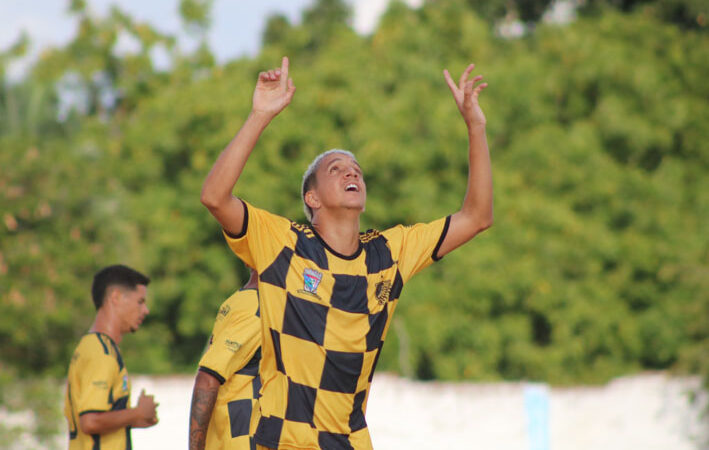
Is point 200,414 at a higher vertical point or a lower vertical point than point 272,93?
lower

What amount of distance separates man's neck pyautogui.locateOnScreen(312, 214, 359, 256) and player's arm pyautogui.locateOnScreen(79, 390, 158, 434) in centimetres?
164

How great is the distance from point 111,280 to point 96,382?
2.20 ft

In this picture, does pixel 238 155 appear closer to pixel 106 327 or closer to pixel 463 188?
pixel 106 327

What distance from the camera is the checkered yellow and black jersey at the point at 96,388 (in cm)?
462

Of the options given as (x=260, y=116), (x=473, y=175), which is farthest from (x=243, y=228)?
(x=473, y=175)

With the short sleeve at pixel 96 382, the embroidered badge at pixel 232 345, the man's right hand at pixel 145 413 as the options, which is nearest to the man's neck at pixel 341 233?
the embroidered badge at pixel 232 345

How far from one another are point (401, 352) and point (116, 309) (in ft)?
37.8

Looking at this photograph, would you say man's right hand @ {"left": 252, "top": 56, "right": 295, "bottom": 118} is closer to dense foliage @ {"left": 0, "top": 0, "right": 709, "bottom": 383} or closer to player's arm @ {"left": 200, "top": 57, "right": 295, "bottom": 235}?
player's arm @ {"left": 200, "top": 57, "right": 295, "bottom": 235}

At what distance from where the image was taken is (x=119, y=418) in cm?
462

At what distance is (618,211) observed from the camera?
17453 mm

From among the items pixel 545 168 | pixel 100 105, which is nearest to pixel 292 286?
pixel 545 168

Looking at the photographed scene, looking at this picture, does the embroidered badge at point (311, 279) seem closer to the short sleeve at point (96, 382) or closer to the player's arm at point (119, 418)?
the player's arm at point (119, 418)

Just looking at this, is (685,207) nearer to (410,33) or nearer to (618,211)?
(618,211)

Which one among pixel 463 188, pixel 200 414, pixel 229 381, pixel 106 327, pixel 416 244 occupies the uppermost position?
pixel 463 188
